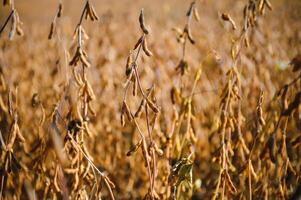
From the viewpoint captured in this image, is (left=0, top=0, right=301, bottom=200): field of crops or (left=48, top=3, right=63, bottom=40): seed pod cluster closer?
(left=0, top=0, right=301, bottom=200): field of crops

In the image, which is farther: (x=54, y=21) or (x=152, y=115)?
(x=152, y=115)

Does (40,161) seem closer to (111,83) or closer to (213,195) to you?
(213,195)

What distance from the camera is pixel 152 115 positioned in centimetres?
206

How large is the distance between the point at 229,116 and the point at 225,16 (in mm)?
364

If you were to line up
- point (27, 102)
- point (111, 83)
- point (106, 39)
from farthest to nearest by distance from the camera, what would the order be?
1. point (27, 102)
2. point (106, 39)
3. point (111, 83)

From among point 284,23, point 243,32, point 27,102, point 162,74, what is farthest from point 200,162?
point 284,23

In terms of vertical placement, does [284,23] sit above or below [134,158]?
above

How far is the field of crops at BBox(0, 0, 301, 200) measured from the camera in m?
1.12

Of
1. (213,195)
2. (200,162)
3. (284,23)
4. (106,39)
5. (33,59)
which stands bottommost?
(213,195)

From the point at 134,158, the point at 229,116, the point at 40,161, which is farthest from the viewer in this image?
the point at 134,158

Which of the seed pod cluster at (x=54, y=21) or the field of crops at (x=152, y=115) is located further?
the seed pod cluster at (x=54, y=21)

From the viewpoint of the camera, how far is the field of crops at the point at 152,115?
3.67ft

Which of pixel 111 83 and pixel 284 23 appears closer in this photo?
pixel 111 83

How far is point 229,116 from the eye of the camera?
54.5 inches
